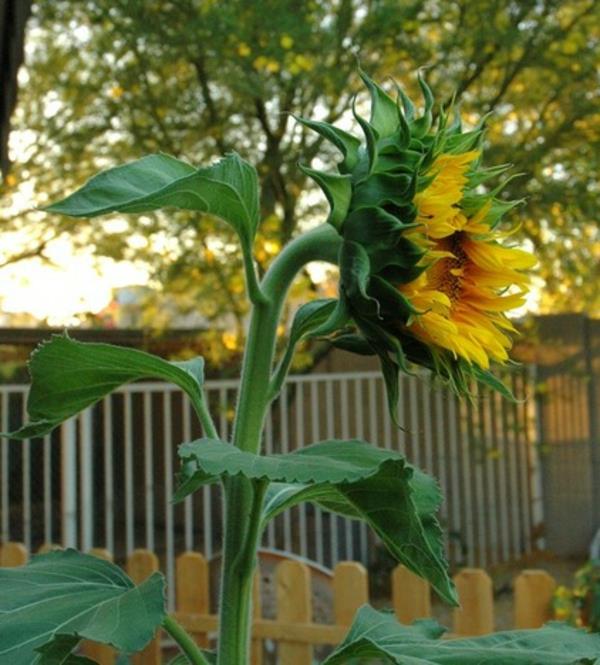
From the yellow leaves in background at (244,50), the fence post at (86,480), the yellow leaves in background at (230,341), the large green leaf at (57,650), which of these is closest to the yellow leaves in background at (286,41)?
the yellow leaves in background at (244,50)

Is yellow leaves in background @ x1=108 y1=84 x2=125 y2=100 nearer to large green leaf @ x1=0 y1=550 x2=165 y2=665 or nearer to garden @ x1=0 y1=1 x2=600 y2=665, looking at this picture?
garden @ x1=0 y1=1 x2=600 y2=665

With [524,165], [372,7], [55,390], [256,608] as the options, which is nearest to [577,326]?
[524,165]

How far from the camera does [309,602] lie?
2879 mm

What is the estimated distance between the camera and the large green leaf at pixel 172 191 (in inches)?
A: 27.2

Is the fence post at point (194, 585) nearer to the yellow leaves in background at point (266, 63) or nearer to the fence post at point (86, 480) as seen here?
the fence post at point (86, 480)

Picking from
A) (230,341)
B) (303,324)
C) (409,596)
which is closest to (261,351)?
(303,324)

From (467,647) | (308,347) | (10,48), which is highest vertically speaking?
(10,48)

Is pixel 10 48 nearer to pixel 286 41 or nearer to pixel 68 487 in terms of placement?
pixel 68 487

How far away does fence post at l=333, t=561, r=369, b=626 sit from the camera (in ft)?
8.99

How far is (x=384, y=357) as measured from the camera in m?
0.71

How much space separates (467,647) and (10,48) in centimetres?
196

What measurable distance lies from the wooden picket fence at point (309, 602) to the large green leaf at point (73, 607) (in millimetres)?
1861

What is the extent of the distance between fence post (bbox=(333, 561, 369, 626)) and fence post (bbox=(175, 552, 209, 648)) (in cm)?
37

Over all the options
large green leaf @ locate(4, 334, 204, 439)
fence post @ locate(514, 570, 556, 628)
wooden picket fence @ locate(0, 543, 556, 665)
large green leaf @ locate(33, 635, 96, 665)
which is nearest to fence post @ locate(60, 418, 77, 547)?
wooden picket fence @ locate(0, 543, 556, 665)
